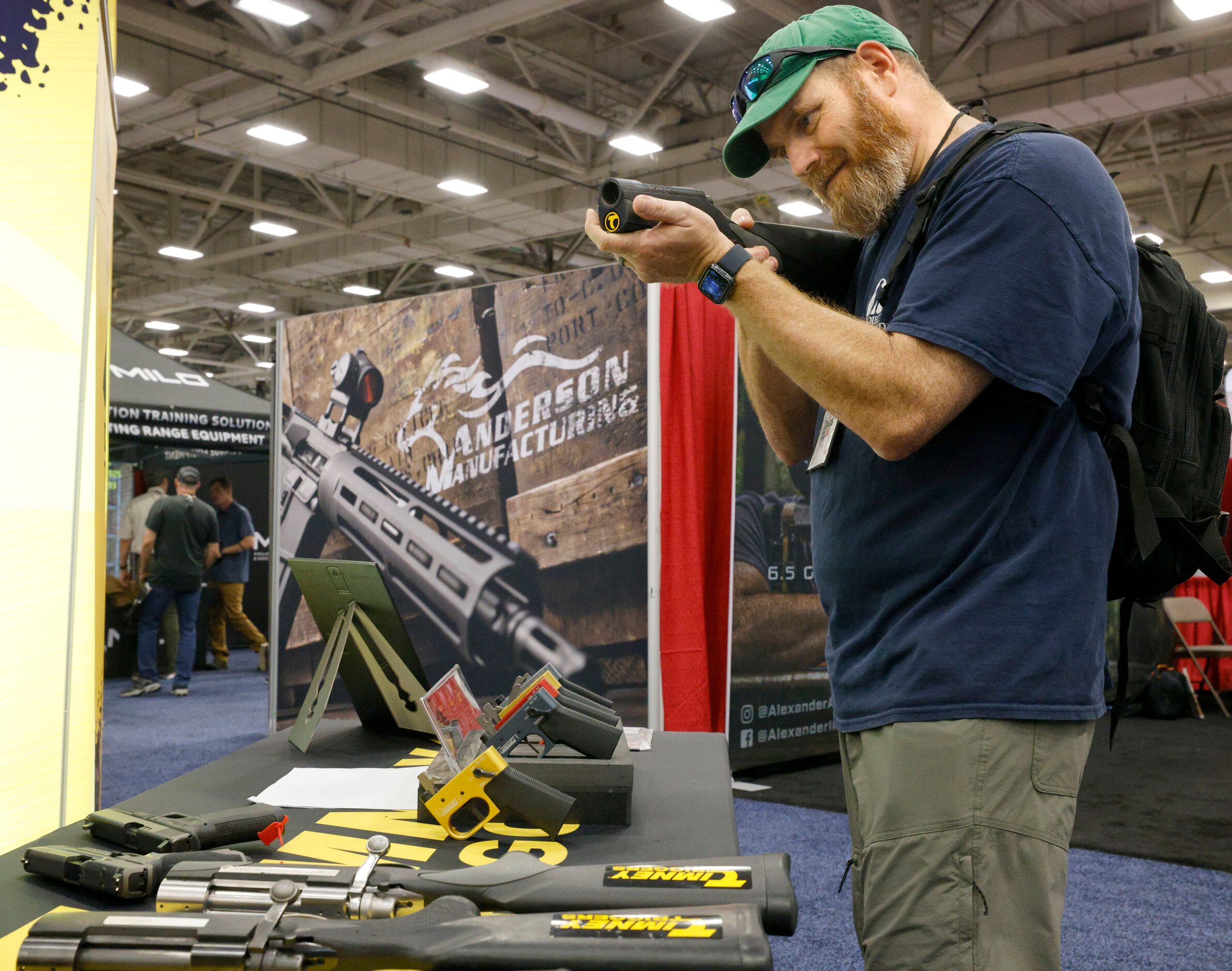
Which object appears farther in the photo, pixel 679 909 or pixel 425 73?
pixel 425 73

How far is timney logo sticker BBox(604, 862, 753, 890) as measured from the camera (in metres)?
0.82

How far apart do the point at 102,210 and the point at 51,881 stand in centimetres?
148

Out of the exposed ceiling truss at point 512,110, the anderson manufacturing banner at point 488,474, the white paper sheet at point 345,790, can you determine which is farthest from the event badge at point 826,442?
the exposed ceiling truss at point 512,110

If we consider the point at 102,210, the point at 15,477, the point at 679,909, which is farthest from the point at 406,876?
the point at 102,210

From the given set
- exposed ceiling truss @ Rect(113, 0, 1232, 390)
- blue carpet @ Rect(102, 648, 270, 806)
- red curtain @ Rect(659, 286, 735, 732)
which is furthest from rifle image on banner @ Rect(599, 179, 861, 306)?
exposed ceiling truss @ Rect(113, 0, 1232, 390)

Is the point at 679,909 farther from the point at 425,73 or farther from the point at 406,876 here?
the point at 425,73

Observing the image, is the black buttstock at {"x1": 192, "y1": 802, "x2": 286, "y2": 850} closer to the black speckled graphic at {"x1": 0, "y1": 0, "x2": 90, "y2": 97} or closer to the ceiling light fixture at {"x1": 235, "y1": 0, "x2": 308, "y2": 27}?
the black speckled graphic at {"x1": 0, "y1": 0, "x2": 90, "y2": 97}

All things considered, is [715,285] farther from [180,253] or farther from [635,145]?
[180,253]

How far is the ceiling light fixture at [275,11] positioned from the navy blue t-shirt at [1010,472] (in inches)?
233

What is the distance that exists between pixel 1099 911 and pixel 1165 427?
237 centimetres

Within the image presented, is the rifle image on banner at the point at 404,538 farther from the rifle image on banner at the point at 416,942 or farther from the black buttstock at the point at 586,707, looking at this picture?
the rifle image on banner at the point at 416,942

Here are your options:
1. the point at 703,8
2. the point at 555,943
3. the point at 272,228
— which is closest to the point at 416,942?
the point at 555,943

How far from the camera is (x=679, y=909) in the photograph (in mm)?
716

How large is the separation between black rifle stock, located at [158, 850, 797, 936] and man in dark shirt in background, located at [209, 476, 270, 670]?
6.54m
